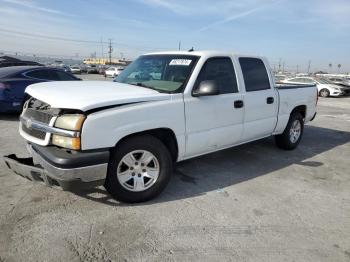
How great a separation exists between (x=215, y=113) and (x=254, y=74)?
1.36 metres

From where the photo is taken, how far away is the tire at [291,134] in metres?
6.79

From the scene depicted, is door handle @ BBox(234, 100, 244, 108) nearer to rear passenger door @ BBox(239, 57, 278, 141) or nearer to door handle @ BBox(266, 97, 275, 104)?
rear passenger door @ BBox(239, 57, 278, 141)

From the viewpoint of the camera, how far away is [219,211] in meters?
4.05

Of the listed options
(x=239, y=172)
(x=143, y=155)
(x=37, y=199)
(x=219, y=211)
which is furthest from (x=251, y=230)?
(x=37, y=199)

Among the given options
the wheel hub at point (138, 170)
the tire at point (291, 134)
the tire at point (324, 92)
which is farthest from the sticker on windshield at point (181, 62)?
the tire at point (324, 92)

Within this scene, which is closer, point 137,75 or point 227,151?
point 137,75

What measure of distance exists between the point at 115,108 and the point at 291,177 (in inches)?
123

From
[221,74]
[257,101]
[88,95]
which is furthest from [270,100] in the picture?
[88,95]

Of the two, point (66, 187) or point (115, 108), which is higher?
point (115, 108)

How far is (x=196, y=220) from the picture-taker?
3.81 metres

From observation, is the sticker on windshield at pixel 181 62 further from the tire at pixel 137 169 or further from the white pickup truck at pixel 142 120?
the tire at pixel 137 169

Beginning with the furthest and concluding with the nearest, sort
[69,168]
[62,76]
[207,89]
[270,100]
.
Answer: [62,76], [270,100], [207,89], [69,168]

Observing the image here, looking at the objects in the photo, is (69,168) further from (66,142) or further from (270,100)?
(270,100)

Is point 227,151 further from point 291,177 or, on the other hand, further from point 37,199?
point 37,199
